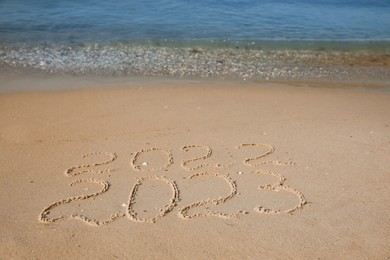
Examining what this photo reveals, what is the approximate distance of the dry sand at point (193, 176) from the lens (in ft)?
10.1

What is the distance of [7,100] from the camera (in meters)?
5.76

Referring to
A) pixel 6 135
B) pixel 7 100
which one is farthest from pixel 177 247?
pixel 7 100

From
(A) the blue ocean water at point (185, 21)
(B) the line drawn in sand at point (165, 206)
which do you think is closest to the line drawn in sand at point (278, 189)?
(B) the line drawn in sand at point (165, 206)

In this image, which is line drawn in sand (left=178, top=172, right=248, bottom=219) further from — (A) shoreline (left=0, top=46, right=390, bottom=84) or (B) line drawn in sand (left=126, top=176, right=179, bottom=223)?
(A) shoreline (left=0, top=46, right=390, bottom=84)

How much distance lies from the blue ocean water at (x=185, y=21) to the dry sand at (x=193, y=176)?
14.3 ft

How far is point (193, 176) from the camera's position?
13.1 feet

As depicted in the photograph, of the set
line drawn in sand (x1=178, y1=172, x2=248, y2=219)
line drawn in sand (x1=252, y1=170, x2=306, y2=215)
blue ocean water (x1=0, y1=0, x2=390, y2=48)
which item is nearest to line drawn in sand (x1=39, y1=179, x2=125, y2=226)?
line drawn in sand (x1=178, y1=172, x2=248, y2=219)

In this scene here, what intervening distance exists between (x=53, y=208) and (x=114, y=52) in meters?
5.88

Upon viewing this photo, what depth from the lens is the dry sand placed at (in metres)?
3.09

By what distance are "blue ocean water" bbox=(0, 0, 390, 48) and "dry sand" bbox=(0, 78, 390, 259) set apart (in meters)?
4.37

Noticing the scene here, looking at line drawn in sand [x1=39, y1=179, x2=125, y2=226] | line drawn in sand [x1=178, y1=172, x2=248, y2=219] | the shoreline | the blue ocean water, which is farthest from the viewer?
the blue ocean water

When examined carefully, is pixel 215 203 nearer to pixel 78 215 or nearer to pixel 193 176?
pixel 193 176

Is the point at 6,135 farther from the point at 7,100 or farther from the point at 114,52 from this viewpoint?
the point at 114,52

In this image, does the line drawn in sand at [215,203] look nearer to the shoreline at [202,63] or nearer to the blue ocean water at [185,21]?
the shoreline at [202,63]
